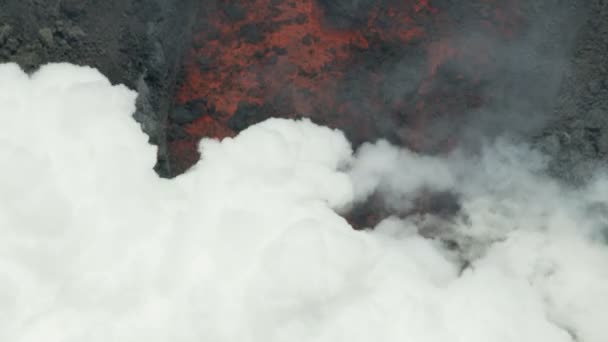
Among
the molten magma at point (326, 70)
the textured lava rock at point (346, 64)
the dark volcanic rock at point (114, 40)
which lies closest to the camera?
the textured lava rock at point (346, 64)

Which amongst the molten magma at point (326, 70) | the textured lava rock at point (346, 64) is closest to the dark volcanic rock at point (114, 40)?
the textured lava rock at point (346, 64)

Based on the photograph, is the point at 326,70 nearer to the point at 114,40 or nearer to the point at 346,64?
the point at 346,64

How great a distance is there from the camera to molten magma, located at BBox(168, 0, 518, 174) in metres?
11.3

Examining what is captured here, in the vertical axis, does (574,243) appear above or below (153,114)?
below

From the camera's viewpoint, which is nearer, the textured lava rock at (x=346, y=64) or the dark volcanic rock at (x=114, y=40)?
the textured lava rock at (x=346, y=64)

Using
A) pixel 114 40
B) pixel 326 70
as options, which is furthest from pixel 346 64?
pixel 114 40

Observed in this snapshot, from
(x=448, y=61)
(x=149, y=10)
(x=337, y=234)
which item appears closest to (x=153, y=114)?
(x=149, y=10)

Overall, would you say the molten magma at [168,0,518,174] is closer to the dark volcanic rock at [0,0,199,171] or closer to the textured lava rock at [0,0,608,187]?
the textured lava rock at [0,0,608,187]

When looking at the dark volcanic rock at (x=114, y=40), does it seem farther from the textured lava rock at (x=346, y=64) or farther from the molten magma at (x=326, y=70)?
the molten magma at (x=326, y=70)

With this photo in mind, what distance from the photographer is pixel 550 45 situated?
11086 millimetres

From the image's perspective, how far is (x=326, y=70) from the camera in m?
11.6

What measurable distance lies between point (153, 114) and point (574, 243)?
20.6 ft

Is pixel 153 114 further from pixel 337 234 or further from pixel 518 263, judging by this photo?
pixel 518 263

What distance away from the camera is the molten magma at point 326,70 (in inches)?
446
